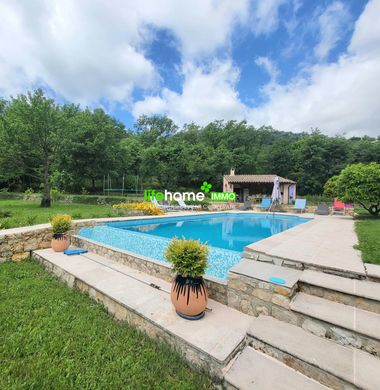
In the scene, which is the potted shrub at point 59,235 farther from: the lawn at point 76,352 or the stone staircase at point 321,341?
the stone staircase at point 321,341

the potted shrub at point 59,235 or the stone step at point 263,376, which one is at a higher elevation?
the potted shrub at point 59,235

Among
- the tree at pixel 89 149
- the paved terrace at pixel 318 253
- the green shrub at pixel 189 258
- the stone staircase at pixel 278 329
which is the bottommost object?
the stone staircase at pixel 278 329

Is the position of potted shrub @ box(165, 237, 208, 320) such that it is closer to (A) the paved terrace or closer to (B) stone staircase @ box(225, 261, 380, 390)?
(B) stone staircase @ box(225, 261, 380, 390)

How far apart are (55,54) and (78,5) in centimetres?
512

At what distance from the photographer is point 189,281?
260 centimetres

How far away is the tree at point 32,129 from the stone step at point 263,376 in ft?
53.8

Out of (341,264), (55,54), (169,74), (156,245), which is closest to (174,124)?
(169,74)

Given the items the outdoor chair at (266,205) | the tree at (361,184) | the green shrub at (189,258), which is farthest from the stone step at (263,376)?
the outdoor chair at (266,205)

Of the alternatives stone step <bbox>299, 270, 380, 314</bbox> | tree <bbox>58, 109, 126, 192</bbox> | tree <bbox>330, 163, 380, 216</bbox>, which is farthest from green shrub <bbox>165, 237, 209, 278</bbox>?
tree <bbox>58, 109, 126, 192</bbox>

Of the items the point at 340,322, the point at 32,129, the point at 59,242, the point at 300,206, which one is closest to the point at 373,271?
the point at 340,322

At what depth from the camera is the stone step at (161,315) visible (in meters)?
2.10

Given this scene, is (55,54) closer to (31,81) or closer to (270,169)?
(31,81)

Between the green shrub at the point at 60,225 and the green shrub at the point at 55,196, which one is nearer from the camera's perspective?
the green shrub at the point at 60,225

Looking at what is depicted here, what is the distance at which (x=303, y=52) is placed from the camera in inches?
437
